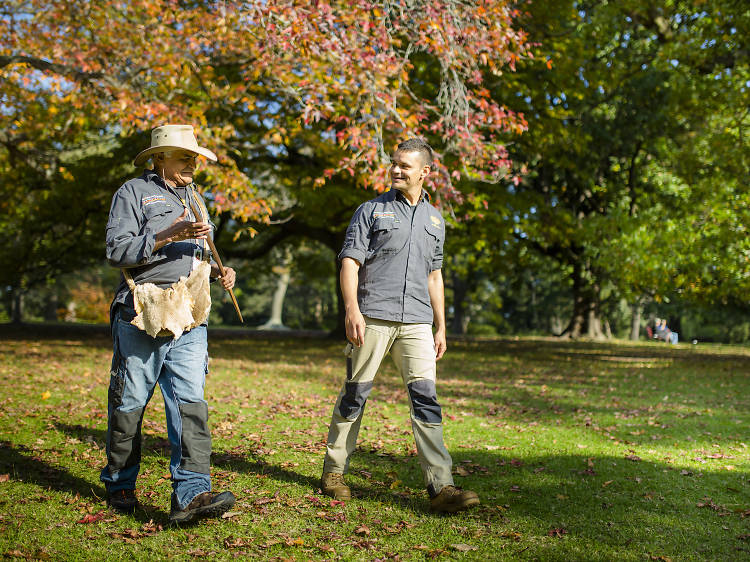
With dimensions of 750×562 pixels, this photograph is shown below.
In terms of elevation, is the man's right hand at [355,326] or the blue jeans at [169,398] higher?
the man's right hand at [355,326]

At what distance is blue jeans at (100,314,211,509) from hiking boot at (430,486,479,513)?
1415mm

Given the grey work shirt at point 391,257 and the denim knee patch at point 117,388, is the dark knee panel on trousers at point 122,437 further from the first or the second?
the grey work shirt at point 391,257

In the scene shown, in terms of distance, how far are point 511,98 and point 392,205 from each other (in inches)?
507

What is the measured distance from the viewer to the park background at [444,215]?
4215 millimetres

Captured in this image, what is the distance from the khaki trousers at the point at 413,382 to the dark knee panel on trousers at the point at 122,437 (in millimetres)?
1292

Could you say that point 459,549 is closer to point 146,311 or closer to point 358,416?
point 358,416

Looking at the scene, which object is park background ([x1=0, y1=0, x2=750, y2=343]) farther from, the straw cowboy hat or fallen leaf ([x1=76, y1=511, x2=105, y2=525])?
fallen leaf ([x1=76, y1=511, x2=105, y2=525])

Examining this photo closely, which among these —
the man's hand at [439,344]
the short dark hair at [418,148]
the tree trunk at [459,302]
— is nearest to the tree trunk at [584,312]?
the tree trunk at [459,302]

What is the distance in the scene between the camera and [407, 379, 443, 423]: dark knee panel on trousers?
4363mm

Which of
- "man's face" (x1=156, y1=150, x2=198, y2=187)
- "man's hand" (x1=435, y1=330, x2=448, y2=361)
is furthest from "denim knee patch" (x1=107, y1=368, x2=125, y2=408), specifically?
"man's hand" (x1=435, y1=330, x2=448, y2=361)

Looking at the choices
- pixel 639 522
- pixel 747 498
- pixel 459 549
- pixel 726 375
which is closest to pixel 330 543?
pixel 459 549

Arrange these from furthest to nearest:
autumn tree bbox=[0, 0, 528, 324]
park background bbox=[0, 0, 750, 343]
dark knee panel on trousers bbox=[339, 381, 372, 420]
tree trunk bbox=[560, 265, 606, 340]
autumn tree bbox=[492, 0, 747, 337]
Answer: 1. tree trunk bbox=[560, 265, 606, 340]
2. autumn tree bbox=[492, 0, 747, 337]
3. park background bbox=[0, 0, 750, 343]
4. autumn tree bbox=[0, 0, 528, 324]
5. dark knee panel on trousers bbox=[339, 381, 372, 420]

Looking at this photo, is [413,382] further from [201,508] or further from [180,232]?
[180,232]

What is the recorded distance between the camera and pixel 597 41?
58.1ft
